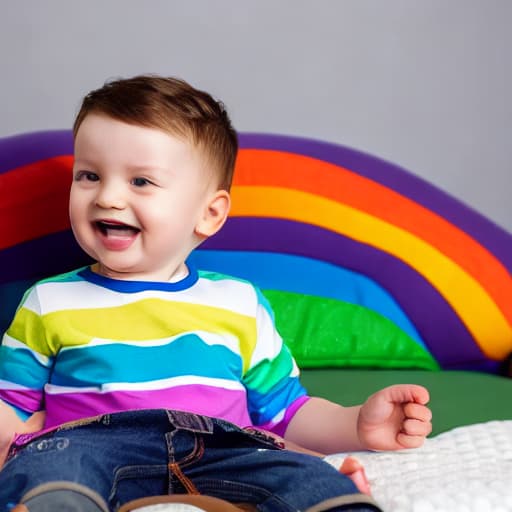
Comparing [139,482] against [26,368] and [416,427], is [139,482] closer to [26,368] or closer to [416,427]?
[26,368]

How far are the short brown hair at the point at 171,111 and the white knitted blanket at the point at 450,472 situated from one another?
389mm

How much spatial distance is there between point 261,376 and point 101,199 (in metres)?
0.28

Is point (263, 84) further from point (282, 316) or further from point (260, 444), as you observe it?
point (260, 444)

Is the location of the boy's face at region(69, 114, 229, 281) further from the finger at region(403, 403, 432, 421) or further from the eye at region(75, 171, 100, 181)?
the finger at region(403, 403, 432, 421)

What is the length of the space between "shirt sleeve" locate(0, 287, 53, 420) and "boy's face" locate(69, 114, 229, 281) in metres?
0.11

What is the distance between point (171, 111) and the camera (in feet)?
3.32

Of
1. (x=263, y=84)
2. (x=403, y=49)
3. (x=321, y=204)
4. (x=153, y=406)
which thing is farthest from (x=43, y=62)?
(x=153, y=406)

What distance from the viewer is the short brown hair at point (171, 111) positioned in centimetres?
100

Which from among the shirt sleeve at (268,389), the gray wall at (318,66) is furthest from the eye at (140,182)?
the gray wall at (318,66)

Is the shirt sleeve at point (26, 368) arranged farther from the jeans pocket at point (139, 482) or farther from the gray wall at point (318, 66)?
the gray wall at point (318, 66)

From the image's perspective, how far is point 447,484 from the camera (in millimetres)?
871

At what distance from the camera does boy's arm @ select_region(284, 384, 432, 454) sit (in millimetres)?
951

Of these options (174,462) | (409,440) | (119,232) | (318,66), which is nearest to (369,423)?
(409,440)

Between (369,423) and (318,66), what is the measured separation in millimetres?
919
